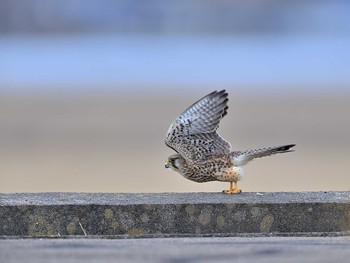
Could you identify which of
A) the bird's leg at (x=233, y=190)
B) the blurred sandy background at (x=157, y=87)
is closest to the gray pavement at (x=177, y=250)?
the bird's leg at (x=233, y=190)

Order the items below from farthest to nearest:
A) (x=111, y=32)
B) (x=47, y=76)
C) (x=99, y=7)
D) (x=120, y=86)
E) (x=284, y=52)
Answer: (x=99, y=7), (x=111, y=32), (x=284, y=52), (x=47, y=76), (x=120, y=86)

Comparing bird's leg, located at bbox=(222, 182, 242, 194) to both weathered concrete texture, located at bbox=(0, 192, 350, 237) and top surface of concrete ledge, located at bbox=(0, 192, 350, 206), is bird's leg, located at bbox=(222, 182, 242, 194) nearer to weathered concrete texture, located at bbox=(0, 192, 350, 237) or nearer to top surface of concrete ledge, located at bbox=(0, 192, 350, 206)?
top surface of concrete ledge, located at bbox=(0, 192, 350, 206)

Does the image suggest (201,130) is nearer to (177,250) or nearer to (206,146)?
(206,146)

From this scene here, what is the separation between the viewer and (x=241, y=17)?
41.8 metres

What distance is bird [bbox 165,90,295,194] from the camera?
893 centimetres

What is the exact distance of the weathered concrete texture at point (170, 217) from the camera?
7086 mm

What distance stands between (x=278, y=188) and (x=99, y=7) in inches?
1196

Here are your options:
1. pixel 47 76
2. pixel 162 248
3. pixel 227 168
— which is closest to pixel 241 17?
pixel 47 76

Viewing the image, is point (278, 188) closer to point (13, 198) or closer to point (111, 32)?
point (13, 198)

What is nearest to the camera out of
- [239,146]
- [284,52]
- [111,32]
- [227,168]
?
[227,168]

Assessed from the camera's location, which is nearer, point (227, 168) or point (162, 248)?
point (162, 248)

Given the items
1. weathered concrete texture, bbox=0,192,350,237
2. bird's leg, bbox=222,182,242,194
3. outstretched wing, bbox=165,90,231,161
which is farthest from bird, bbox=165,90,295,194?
weathered concrete texture, bbox=0,192,350,237

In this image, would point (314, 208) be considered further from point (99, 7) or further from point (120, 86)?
point (99, 7)

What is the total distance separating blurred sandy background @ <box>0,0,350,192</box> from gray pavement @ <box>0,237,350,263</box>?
282 inches
